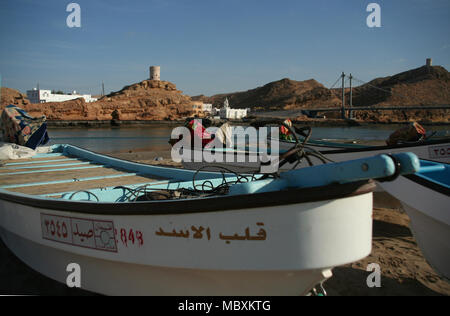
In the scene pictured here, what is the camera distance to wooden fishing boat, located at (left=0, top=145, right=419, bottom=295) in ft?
8.05

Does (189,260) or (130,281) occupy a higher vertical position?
(189,260)

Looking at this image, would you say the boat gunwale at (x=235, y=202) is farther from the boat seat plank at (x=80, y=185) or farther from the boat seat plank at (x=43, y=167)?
the boat seat plank at (x=43, y=167)

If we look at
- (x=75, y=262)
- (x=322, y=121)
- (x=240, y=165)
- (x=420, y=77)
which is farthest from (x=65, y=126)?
(x=420, y=77)

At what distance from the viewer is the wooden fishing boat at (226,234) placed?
246 centimetres

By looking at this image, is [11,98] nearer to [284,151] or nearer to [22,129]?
[22,129]

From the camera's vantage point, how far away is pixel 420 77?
11900 centimetres

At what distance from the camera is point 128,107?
294ft

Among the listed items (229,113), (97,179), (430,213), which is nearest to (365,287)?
(430,213)

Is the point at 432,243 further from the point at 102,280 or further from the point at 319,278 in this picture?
the point at 102,280

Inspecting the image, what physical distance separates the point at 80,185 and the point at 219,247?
3305 millimetres

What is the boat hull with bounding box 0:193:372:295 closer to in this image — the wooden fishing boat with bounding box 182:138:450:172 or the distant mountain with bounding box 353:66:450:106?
the wooden fishing boat with bounding box 182:138:450:172

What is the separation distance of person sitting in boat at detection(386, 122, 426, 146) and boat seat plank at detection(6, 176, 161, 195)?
8.34 m

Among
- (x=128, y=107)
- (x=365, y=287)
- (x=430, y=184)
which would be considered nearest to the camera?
(x=365, y=287)
